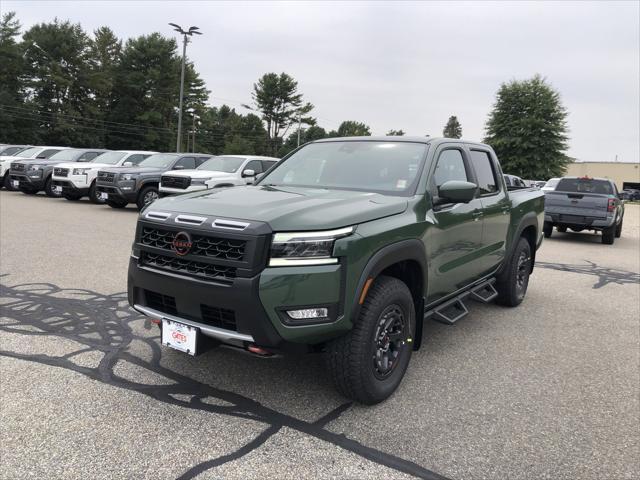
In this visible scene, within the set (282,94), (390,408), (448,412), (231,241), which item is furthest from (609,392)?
(282,94)

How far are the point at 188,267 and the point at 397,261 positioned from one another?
1.33m

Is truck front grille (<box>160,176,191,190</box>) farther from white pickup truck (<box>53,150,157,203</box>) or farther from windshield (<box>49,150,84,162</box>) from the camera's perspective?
windshield (<box>49,150,84,162</box>)

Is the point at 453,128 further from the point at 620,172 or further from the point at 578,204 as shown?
the point at 578,204

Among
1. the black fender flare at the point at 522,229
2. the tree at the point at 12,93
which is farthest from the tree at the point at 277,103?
the black fender flare at the point at 522,229

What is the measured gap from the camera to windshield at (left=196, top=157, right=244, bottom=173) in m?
14.2

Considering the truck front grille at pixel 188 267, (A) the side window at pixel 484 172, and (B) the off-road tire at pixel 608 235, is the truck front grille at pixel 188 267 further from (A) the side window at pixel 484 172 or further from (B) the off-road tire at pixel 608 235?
(B) the off-road tire at pixel 608 235

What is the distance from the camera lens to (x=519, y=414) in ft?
10.8

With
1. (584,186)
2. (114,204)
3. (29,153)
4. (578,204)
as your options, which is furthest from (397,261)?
(29,153)

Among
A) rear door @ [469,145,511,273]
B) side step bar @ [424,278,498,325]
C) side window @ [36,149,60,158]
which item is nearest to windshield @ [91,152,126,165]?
side window @ [36,149,60,158]

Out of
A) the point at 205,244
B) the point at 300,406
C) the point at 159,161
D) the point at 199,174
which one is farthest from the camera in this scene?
the point at 159,161

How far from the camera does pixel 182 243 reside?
120 inches

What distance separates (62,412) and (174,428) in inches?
28.4

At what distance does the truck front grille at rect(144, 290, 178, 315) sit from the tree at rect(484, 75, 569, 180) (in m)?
42.6

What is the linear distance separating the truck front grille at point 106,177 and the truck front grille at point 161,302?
1219 cm
